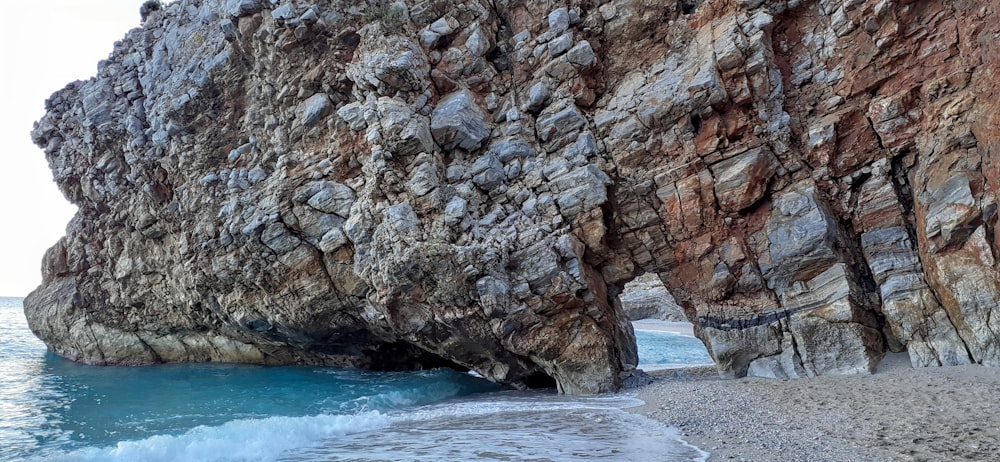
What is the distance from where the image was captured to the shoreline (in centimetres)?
702

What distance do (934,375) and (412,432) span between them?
11.0 metres

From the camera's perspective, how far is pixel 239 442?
9969 millimetres

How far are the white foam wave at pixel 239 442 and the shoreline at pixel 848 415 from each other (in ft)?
22.5

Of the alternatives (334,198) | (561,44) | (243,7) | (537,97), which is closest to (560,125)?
(537,97)

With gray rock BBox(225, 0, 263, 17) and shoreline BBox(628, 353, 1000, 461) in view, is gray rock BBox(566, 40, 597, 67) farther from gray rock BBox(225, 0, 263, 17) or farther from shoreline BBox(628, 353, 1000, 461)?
gray rock BBox(225, 0, 263, 17)

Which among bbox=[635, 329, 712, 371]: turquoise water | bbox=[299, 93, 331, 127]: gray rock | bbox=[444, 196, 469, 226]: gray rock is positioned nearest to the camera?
bbox=[444, 196, 469, 226]: gray rock

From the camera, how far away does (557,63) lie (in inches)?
623

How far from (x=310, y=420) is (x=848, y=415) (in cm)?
1098

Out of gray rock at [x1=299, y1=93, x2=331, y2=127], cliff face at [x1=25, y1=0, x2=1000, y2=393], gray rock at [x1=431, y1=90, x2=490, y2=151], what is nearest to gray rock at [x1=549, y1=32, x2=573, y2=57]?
cliff face at [x1=25, y1=0, x2=1000, y2=393]

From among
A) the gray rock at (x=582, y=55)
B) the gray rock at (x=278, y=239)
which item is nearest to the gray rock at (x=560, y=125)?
the gray rock at (x=582, y=55)

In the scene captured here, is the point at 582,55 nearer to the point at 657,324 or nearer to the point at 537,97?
the point at 537,97

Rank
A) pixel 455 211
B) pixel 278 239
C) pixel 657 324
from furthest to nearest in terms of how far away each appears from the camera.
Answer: pixel 657 324 → pixel 278 239 → pixel 455 211

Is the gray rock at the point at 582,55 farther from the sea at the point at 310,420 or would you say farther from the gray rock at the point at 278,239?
the gray rock at the point at 278,239

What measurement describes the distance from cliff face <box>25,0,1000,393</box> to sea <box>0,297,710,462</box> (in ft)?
6.43
